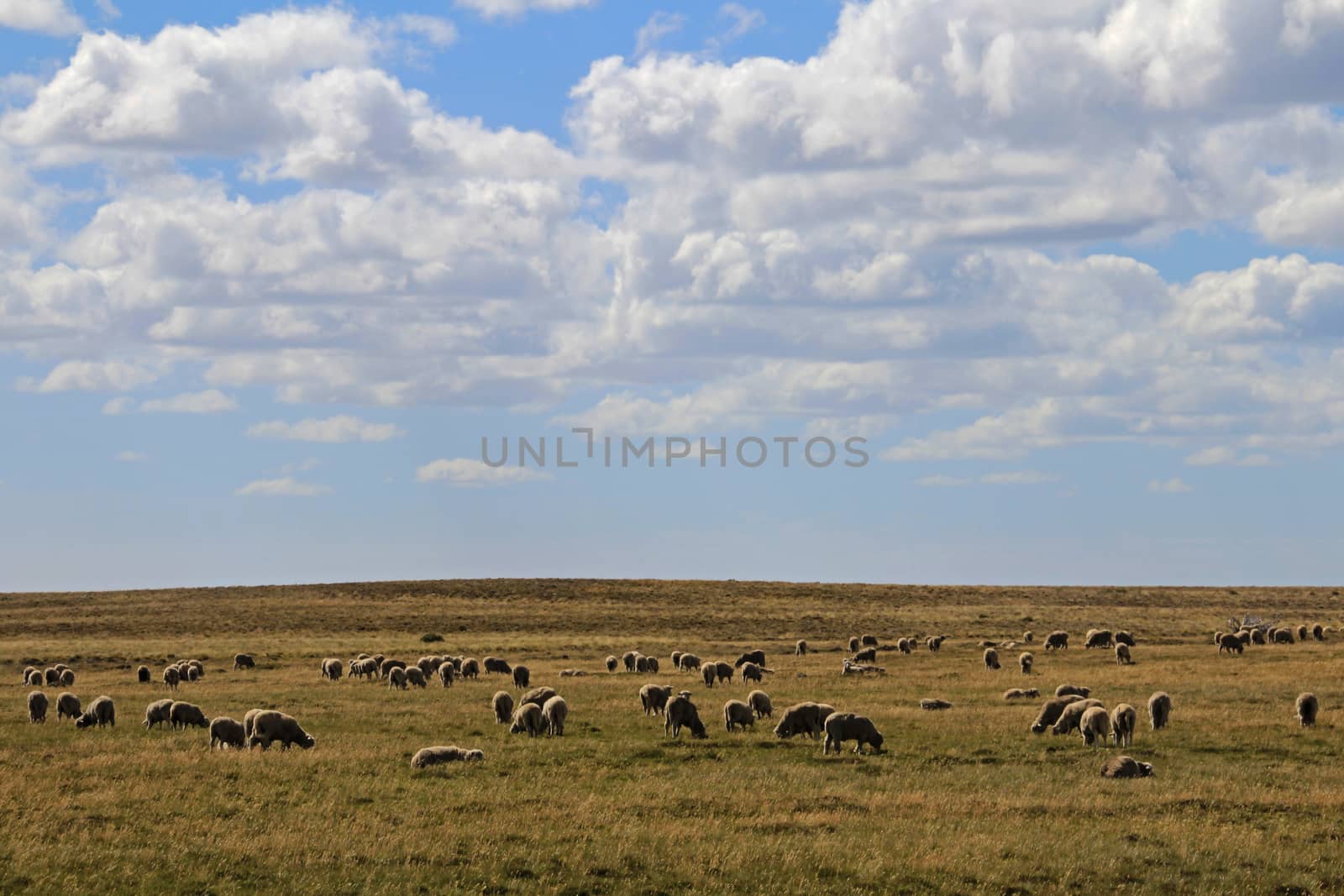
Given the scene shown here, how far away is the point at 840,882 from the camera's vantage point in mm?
16547

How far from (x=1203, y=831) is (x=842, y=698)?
1846 cm

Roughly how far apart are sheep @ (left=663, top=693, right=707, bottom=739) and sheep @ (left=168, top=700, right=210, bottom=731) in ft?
38.4

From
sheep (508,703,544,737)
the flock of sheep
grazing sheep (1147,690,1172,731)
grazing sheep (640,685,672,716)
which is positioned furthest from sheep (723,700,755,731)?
grazing sheep (1147,690,1172,731)

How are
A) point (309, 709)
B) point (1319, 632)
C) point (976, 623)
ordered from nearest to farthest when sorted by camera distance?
1. point (309, 709)
2. point (1319, 632)
3. point (976, 623)

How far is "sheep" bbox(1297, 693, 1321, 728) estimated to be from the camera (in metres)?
30.3

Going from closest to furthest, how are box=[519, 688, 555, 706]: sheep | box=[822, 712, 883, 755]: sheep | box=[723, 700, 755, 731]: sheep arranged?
box=[822, 712, 883, 755]: sheep, box=[723, 700, 755, 731]: sheep, box=[519, 688, 555, 706]: sheep

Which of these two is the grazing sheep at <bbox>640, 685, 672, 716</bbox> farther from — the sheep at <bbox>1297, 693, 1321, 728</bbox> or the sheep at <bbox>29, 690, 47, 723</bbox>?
the sheep at <bbox>29, 690, 47, 723</bbox>

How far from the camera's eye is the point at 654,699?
111ft

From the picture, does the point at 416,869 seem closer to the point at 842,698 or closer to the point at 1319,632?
the point at 842,698

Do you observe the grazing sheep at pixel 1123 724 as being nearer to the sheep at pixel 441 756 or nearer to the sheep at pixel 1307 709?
the sheep at pixel 1307 709

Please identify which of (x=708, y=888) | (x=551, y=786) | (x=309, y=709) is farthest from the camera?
(x=309, y=709)

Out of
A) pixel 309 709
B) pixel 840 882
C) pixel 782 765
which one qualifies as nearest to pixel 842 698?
pixel 782 765

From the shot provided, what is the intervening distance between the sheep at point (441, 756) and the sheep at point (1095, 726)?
42.6 ft

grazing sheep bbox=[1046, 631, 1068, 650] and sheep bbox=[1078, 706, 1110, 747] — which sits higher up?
sheep bbox=[1078, 706, 1110, 747]
